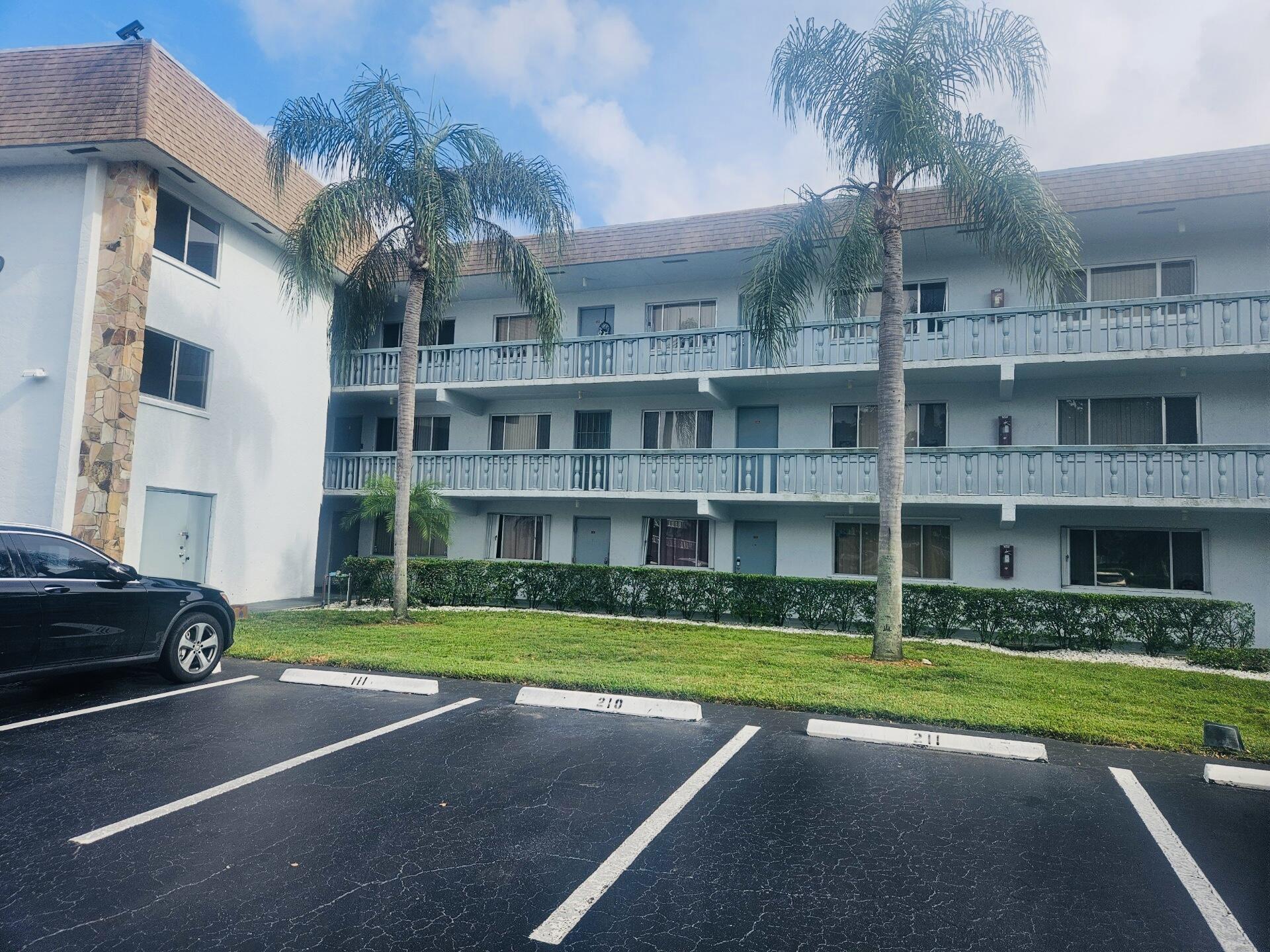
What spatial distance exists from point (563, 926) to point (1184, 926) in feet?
9.25

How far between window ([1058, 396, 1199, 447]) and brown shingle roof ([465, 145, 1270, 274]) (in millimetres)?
4083

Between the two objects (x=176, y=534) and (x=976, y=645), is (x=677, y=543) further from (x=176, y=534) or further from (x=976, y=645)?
(x=176, y=534)

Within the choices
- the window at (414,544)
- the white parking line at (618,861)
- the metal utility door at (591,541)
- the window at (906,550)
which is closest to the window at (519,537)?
the metal utility door at (591,541)

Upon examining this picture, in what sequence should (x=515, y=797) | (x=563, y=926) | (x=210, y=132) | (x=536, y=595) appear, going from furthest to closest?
1. (x=536, y=595)
2. (x=210, y=132)
3. (x=515, y=797)
4. (x=563, y=926)

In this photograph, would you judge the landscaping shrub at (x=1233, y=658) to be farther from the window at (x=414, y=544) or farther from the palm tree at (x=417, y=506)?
the window at (x=414, y=544)

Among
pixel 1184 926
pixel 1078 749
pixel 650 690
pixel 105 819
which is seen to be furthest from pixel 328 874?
pixel 1078 749

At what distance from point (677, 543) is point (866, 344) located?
6.73 meters

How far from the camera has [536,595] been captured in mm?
18000

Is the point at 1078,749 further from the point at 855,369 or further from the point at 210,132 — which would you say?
the point at 210,132

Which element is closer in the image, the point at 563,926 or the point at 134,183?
the point at 563,926

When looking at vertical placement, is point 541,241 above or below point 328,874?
above

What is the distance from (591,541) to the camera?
829 inches

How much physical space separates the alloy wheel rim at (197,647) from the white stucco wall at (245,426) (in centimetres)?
722

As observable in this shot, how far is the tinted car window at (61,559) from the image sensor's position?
24.2ft
